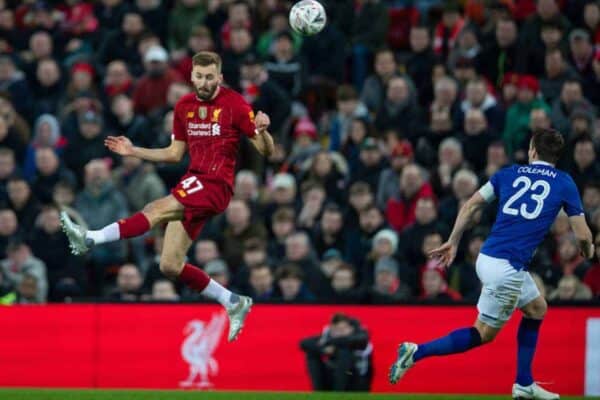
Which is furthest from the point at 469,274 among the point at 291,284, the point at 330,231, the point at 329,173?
the point at 329,173

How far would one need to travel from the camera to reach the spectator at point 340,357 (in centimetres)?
1622

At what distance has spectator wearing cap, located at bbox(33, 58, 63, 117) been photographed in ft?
68.3

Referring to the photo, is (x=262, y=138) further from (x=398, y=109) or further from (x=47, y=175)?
(x=47, y=175)

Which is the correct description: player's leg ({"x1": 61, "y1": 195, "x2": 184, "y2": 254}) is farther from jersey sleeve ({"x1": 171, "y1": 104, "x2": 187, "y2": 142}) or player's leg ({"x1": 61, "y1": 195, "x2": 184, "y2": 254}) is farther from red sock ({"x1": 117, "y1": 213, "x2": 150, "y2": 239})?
jersey sleeve ({"x1": 171, "y1": 104, "x2": 187, "y2": 142})

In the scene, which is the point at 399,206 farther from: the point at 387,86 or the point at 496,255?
the point at 496,255

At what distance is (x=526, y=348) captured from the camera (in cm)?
1307

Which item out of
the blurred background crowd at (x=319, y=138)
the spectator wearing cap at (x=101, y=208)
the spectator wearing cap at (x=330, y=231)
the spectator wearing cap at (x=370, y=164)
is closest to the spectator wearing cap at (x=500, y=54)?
the blurred background crowd at (x=319, y=138)

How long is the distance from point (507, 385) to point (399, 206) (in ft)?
9.45

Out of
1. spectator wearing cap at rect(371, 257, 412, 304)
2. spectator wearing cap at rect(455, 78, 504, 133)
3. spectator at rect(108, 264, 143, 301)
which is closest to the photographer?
spectator wearing cap at rect(371, 257, 412, 304)

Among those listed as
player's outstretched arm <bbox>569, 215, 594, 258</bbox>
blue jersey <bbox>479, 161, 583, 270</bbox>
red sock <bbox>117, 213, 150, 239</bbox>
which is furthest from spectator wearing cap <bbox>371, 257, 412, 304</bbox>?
player's outstretched arm <bbox>569, 215, 594, 258</bbox>

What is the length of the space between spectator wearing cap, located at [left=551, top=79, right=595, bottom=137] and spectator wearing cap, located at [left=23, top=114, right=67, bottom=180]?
629 centimetres

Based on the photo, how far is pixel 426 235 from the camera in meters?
17.7

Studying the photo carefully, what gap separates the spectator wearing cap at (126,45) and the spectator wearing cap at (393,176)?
4.38m

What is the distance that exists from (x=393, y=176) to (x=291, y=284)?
7.25 ft
